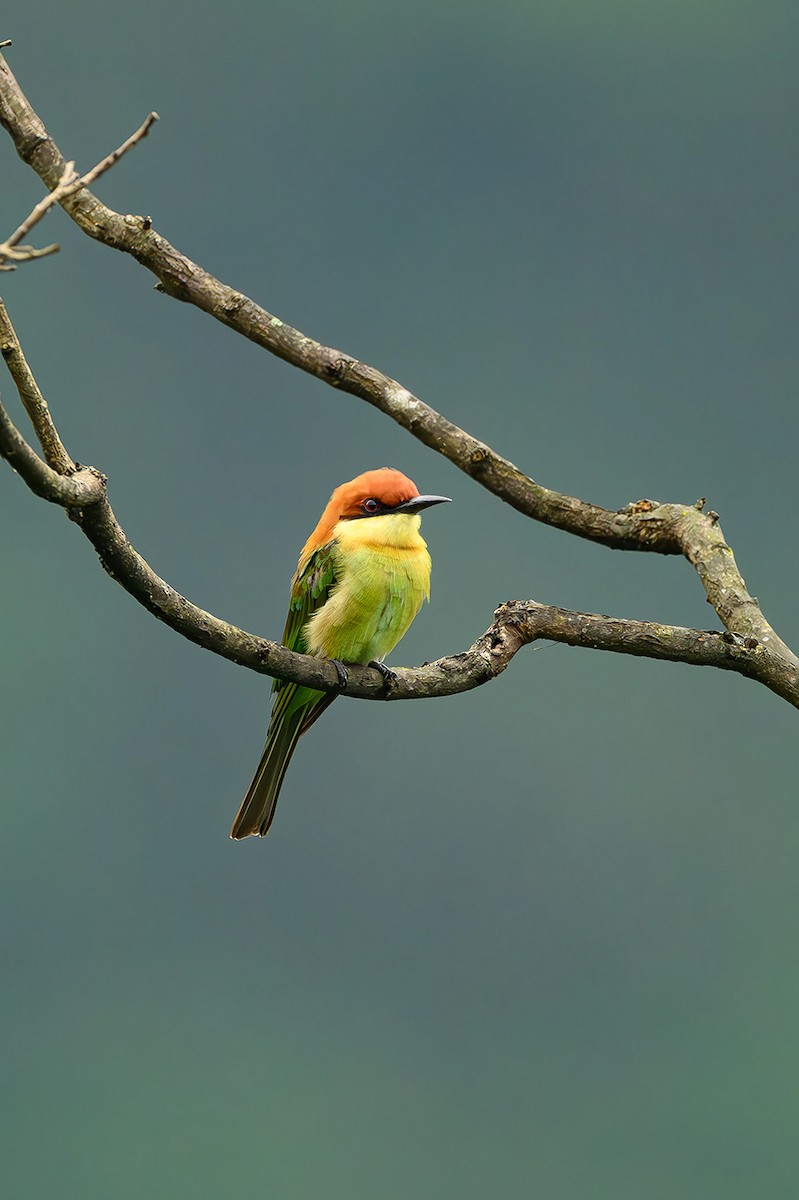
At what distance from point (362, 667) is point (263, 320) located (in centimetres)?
58

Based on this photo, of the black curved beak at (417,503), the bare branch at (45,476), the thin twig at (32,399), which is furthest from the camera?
the black curved beak at (417,503)

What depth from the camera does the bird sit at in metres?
2.28

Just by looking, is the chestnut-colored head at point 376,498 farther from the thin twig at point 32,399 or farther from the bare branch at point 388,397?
the thin twig at point 32,399

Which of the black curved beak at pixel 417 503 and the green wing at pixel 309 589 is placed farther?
the green wing at pixel 309 589

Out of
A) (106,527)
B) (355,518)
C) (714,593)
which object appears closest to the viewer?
(106,527)

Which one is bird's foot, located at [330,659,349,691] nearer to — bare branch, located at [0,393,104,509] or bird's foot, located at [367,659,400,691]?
bird's foot, located at [367,659,400,691]

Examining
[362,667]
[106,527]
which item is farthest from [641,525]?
[106,527]

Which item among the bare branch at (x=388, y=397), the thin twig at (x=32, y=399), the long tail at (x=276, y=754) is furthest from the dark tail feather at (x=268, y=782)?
the thin twig at (x=32, y=399)

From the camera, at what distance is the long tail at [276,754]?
246 centimetres

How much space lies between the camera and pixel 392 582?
7.65ft

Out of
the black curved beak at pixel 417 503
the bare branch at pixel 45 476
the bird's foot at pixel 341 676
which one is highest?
the black curved beak at pixel 417 503

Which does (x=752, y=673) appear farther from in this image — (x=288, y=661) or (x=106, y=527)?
(x=106, y=527)

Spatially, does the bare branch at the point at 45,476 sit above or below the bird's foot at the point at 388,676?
below

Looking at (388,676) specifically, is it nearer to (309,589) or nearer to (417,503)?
(417,503)
